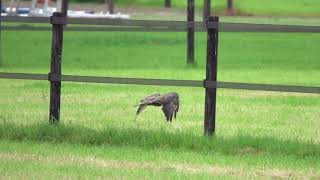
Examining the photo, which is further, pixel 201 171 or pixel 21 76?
pixel 21 76

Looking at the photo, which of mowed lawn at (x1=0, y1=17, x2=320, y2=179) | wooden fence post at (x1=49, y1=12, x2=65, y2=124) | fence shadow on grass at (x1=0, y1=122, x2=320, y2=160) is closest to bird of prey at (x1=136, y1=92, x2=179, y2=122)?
mowed lawn at (x1=0, y1=17, x2=320, y2=179)

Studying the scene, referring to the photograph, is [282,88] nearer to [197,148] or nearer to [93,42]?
[197,148]

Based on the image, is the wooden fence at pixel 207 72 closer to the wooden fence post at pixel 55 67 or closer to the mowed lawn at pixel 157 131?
the wooden fence post at pixel 55 67

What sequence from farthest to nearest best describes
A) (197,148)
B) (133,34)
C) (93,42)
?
(133,34)
(93,42)
(197,148)

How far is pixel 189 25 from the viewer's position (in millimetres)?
12344

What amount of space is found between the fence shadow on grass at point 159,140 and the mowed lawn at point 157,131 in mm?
12

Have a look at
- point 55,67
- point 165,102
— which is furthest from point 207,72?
point 55,67

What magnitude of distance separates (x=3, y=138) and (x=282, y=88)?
3562mm

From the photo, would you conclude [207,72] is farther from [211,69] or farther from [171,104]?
[171,104]

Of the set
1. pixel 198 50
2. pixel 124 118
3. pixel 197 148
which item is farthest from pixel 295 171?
pixel 198 50

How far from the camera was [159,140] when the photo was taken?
11.5 meters

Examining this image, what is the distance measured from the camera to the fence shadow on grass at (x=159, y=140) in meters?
11.2

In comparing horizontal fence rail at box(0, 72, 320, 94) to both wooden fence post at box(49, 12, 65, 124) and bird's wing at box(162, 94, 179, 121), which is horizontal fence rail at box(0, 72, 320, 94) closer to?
wooden fence post at box(49, 12, 65, 124)

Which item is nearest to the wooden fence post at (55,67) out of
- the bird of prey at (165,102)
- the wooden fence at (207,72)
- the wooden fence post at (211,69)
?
the wooden fence at (207,72)
